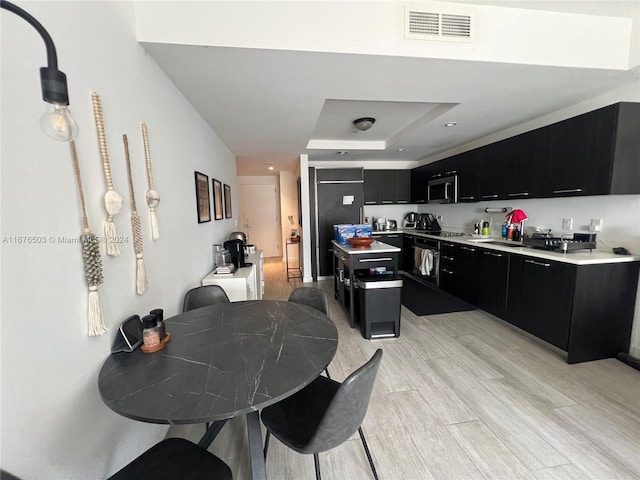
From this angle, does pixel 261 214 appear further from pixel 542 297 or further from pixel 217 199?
pixel 542 297

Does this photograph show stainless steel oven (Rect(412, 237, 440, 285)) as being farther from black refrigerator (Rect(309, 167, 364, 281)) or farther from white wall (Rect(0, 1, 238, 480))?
white wall (Rect(0, 1, 238, 480))

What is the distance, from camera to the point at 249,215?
7.25m

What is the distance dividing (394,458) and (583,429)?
1.19 m

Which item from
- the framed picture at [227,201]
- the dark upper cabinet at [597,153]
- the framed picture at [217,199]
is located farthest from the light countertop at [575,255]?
the framed picture at [227,201]

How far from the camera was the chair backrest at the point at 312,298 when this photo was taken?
1859mm

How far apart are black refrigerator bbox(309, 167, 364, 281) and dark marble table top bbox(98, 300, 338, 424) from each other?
3.51 m

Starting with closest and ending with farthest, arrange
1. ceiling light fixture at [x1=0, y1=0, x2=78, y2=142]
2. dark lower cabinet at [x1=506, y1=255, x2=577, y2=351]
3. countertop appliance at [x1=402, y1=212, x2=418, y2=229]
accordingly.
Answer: ceiling light fixture at [x1=0, y1=0, x2=78, y2=142] < dark lower cabinet at [x1=506, y1=255, x2=577, y2=351] < countertop appliance at [x1=402, y1=212, x2=418, y2=229]

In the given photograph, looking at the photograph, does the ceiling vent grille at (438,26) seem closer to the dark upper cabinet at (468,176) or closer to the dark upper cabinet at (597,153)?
the dark upper cabinet at (597,153)

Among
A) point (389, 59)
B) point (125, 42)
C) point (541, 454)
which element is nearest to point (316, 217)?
point (389, 59)

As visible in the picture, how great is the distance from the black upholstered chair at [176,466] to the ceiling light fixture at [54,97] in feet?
3.56

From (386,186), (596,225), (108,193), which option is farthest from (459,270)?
(108,193)

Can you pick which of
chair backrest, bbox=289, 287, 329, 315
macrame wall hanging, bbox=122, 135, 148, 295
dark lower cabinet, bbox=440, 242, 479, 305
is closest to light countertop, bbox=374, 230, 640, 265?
dark lower cabinet, bbox=440, 242, 479, 305

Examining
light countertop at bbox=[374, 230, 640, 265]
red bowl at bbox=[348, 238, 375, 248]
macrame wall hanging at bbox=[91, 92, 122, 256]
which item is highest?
macrame wall hanging at bbox=[91, 92, 122, 256]

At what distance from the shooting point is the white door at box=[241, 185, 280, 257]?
7.21 meters
